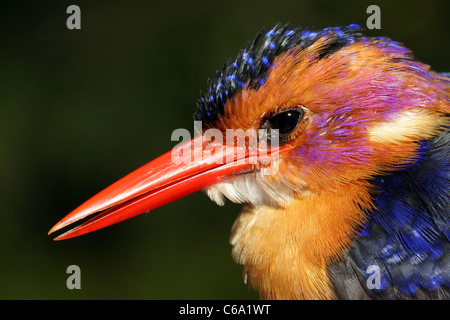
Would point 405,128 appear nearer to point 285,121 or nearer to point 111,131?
point 285,121

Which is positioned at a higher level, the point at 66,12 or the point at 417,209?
the point at 66,12

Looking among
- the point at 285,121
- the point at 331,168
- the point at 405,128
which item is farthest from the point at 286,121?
the point at 405,128

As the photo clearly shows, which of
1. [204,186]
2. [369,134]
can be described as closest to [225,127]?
[204,186]

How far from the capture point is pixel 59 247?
2.51 metres

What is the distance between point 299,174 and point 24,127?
1839 mm

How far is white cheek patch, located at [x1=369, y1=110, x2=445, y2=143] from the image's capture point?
Result: 1.23 m

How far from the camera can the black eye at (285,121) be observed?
4.09 feet

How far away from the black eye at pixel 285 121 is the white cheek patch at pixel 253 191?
0.43 feet

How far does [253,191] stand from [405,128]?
1.41ft

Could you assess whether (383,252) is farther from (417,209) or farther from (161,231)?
(161,231)

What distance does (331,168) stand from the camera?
1.24 meters
